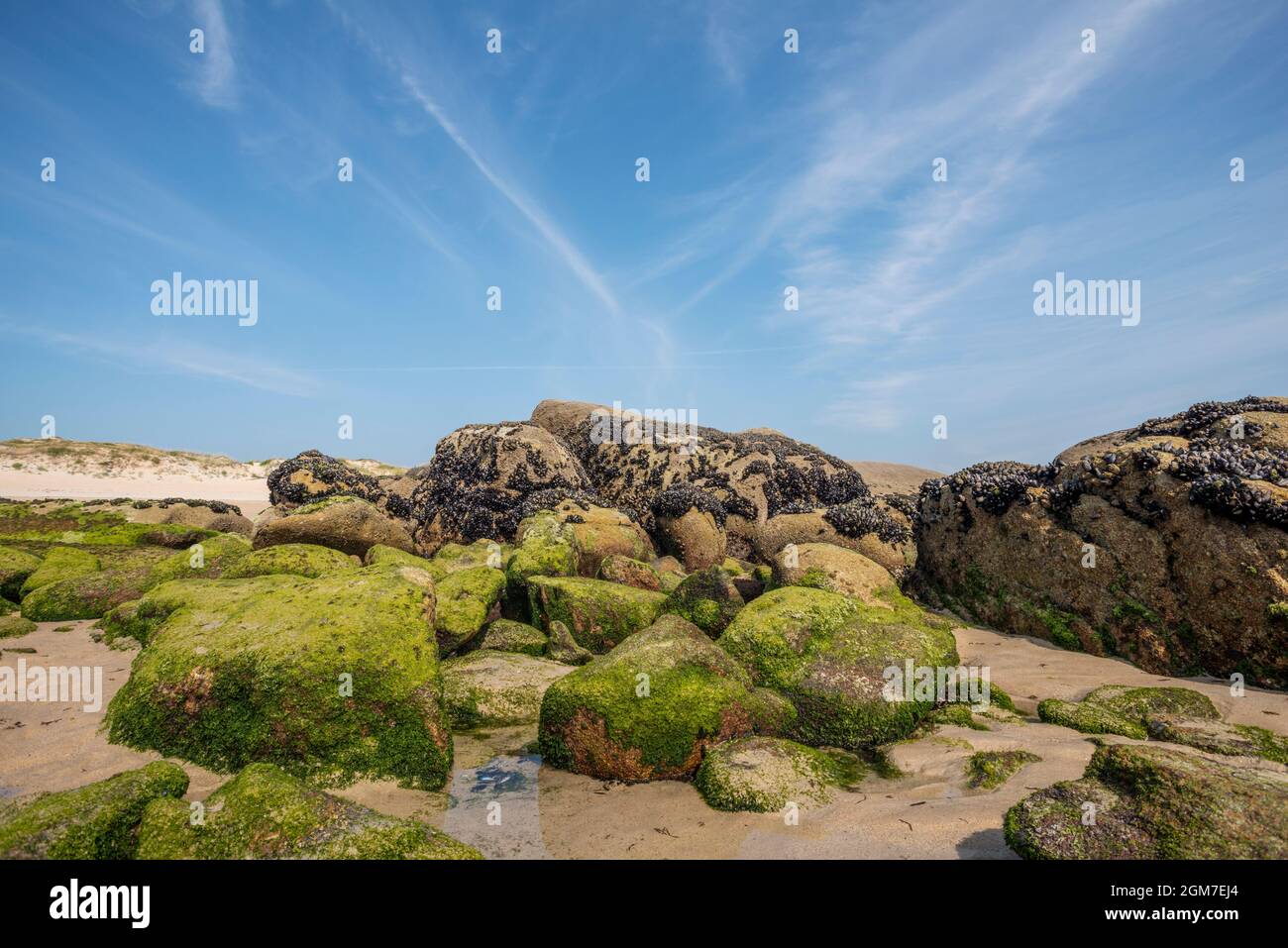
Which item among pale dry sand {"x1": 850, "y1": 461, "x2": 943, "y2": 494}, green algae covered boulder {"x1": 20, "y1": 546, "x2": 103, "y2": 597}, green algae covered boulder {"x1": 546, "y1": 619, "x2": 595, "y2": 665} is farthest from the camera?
pale dry sand {"x1": 850, "y1": 461, "x2": 943, "y2": 494}

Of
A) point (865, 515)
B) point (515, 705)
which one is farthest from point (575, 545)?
point (865, 515)

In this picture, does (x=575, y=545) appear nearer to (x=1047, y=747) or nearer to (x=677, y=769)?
(x=677, y=769)

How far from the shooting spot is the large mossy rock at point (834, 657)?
6.44 metres

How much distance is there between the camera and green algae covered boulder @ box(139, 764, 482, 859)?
3596mm

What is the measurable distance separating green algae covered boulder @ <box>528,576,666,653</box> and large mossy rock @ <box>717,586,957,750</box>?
6.71ft

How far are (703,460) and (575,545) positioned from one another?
823cm

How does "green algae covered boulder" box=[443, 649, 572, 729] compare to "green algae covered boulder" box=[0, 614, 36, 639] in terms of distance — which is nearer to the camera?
"green algae covered boulder" box=[443, 649, 572, 729]

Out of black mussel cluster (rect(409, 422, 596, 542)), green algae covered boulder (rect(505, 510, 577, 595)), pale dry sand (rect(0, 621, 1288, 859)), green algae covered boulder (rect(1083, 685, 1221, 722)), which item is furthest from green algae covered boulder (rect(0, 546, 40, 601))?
green algae covered boulder (rect(1083, 685, 1221, 722))

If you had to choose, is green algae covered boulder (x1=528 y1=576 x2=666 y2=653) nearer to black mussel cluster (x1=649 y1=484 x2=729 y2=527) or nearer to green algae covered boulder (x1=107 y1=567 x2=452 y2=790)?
green algae covered boulder (x1=107 y1=567 x2=452 y2=790)

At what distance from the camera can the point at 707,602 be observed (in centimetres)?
890

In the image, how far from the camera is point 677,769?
5.62m

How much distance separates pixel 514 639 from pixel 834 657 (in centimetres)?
422
